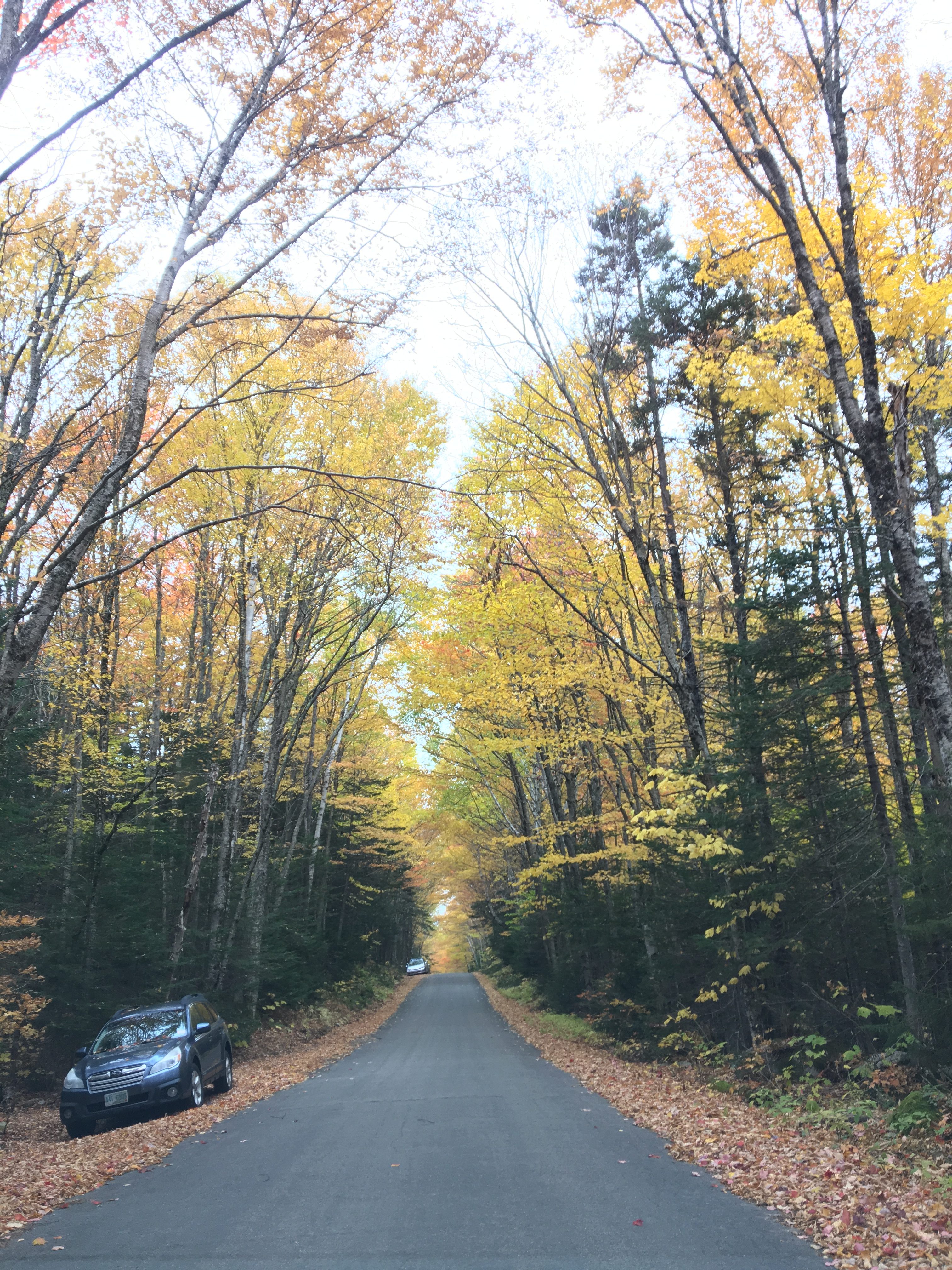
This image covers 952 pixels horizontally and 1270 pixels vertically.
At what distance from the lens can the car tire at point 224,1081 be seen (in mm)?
11109

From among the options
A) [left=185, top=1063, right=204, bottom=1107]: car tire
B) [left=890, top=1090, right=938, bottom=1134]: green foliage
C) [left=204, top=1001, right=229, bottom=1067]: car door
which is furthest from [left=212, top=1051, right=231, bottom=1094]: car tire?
[left=890, top=1090, right=938, bottom=1134]: green foliage

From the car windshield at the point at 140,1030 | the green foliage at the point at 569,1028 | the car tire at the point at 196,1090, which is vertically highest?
the car windshield at the point at 140,1030

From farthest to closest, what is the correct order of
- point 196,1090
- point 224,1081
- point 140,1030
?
point 224,1081
point 140,1030
point 196,1090

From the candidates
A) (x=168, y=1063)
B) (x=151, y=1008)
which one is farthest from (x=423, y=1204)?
(x=151, y=1008)

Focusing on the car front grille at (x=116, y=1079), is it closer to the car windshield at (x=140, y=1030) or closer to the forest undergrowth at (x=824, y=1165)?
the car windshield at (x=140, y=1030)

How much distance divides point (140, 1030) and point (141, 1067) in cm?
88

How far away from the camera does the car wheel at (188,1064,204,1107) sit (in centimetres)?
959

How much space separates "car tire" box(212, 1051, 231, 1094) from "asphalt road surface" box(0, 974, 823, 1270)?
8.11 feet

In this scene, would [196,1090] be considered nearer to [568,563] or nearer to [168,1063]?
[168,1063]

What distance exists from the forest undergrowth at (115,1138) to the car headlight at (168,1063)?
0.51 meters

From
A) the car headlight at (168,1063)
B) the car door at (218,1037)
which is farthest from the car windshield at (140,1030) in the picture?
the car door at (218,1037)

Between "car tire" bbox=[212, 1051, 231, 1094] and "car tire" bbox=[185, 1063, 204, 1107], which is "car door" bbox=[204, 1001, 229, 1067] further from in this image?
"car tire" bbox=[185, 1063, 204, 1107]

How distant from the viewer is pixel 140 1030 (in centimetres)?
1015

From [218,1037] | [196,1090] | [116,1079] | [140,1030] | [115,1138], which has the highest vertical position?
[140,1030]
